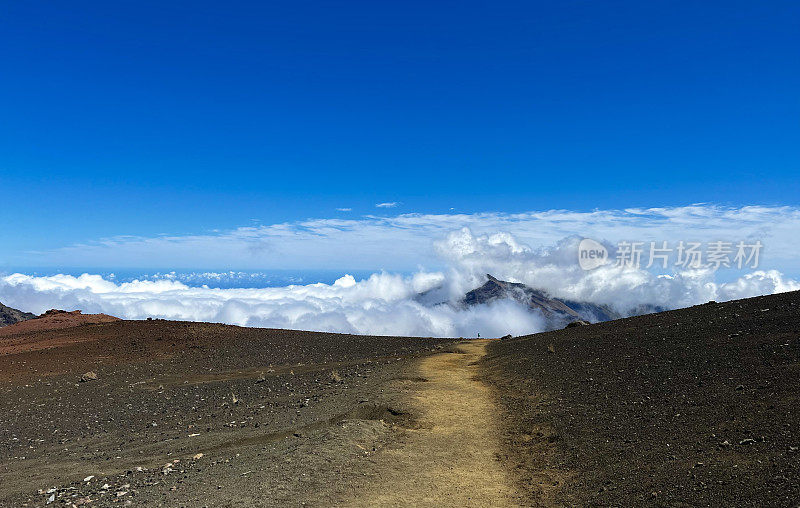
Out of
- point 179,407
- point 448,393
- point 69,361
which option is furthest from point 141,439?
point 69,361

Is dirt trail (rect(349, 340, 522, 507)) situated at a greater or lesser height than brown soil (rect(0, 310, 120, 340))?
lesser

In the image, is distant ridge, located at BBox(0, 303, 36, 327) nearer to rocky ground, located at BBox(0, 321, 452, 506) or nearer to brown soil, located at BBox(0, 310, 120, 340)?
brown soil, located at BBox(0, 310, 120, 340)

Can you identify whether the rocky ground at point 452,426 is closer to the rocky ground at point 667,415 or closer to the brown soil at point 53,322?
the rocky ground at point 667,415

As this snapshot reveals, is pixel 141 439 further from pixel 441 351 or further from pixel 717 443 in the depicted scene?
pixel 441 351

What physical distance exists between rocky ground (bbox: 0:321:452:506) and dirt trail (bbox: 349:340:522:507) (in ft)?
1.98

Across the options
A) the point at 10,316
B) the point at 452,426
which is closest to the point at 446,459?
the point at 452,426

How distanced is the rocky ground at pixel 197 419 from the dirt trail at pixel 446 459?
1.98 ft

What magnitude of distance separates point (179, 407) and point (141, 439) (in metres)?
3.73

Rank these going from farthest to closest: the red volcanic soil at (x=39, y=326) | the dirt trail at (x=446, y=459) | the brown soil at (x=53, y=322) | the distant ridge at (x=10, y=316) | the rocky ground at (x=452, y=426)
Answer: the distant ridge at (x=10, y=316)
the brown soil at (x=53, y=322)
the red volcanic soil at (x=39, y=326)
the dirt trail at (x=446, y=459)
the rocky ground at (x=452, y=426)

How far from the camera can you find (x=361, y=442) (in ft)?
40.4

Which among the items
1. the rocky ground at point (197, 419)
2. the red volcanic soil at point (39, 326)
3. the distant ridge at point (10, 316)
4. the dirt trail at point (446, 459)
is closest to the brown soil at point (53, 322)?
the red volcanic soil at point (39, 326)

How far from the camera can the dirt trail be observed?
9.54 m

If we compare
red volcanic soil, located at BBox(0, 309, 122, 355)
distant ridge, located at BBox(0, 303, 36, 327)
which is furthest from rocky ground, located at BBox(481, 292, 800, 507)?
distant ridge, located at BBox(0, 303, 36, 327)

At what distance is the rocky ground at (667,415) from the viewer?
8414mm
